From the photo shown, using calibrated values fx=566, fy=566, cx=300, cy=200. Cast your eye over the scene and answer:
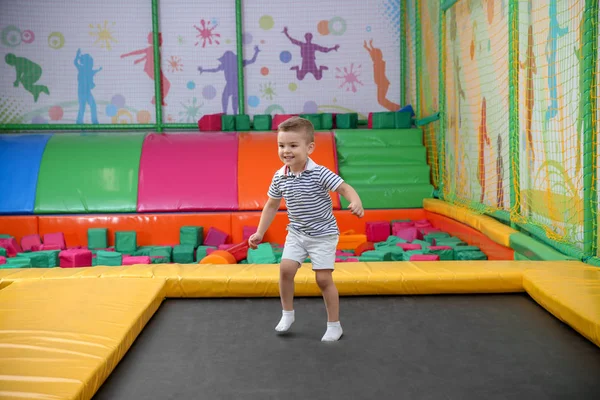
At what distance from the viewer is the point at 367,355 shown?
2029mm

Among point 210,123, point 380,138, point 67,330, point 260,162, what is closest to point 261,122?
point 210,123

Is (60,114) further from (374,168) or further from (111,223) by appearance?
(374,168)

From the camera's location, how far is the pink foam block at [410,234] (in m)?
4.78

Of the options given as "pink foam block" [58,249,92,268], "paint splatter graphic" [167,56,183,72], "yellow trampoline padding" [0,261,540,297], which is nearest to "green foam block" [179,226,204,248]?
"pink foam block" [58,249,92,268]

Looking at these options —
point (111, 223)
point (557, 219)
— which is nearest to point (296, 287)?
point (557, 219)

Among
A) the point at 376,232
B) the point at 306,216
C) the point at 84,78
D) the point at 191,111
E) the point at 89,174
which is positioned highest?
the point at 84,78

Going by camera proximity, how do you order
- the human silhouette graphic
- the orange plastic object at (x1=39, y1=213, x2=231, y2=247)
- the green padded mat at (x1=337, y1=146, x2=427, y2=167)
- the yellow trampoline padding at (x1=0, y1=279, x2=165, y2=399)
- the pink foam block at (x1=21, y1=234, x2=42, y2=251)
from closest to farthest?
the yellow trampoline padding at (x1=0, y1=279, x2=165, y2=399) < the pink foam block at (x1=21, y1=234, x2=42, y2=251) < the orange plastic object at (x1=39, y1=213, x2=231, y2=247) < the green padded mat at (x1=337, y1=146, x2=427, y2=167) < the human silhouette graphic

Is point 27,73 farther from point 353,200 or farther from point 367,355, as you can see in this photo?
point 367,355

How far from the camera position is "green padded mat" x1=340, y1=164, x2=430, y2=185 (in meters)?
5.57

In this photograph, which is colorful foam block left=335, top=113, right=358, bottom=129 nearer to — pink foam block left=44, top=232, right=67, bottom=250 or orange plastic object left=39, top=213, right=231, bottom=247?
orange plastic object left=39, top=213, right=231, bottom=247

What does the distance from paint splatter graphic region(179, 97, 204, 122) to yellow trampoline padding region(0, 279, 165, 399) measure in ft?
13.0

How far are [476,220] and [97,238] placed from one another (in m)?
3.18

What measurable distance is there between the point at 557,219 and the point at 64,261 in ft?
11.1

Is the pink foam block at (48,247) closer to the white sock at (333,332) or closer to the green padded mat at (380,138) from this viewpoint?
the green padded mat at (380,138)
